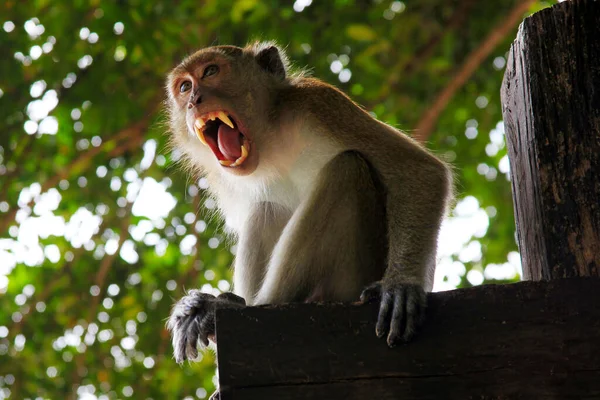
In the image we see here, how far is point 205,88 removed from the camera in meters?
4.66

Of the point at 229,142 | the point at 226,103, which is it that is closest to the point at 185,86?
the point at 226,103

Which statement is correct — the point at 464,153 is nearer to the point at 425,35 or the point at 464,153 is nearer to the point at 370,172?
the point at 425,35

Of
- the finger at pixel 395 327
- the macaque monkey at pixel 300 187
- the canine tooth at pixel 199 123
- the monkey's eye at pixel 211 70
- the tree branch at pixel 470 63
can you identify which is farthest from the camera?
the tree branch at pixel 470 63

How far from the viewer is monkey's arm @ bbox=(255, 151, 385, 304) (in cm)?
360

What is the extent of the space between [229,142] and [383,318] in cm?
211

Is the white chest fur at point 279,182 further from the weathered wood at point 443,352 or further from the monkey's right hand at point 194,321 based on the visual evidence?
the weathered wood at point 443,352

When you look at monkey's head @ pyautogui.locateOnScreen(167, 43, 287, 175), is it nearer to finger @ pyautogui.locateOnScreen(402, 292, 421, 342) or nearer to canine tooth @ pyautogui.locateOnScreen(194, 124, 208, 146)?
canine tooth @ pyautogui.locateOnScreen(194, 124, 208, 146)

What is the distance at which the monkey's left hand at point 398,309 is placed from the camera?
95.4 inches

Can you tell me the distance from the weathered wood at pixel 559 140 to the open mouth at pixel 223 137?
1.71m

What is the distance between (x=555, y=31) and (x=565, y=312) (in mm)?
1063

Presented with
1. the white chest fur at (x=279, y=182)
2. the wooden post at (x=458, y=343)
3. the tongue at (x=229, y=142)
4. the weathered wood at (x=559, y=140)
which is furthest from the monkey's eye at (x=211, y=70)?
the wooden post at (x=458, y=343)

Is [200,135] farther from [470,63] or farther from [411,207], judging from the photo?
[470,63]

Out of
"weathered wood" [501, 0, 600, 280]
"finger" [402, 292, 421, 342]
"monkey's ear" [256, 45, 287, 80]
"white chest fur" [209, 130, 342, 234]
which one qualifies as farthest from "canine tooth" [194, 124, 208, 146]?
"finger" [402, 292, 421, 342]

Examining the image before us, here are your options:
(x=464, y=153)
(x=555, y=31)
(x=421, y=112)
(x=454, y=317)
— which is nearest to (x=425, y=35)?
(x=421, y=112)
